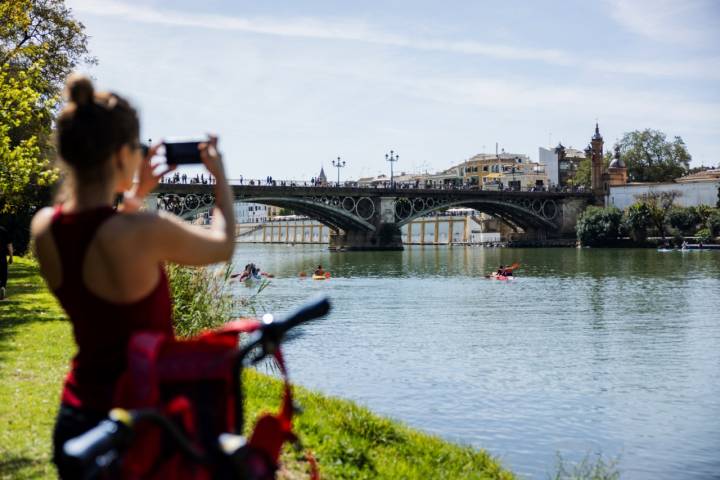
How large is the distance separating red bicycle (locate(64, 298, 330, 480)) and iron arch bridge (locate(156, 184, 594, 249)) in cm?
6250

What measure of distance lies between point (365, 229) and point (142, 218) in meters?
80.1

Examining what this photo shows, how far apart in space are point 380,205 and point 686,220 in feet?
92.8

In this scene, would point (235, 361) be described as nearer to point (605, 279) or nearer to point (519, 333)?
point (519, 333)

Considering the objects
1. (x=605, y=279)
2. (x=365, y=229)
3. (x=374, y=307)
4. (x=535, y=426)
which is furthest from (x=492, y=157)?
(x=535, y=426)

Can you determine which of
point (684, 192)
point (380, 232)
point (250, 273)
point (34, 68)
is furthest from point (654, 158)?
point (34, 68)

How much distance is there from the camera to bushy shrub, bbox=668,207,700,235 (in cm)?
8169

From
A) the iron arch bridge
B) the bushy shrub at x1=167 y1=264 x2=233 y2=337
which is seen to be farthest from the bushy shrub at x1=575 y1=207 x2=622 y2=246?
the bushy shrub at x1=167 y1=264 x2=233 y2=337

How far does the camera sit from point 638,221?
82938 mm

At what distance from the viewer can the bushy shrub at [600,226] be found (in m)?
84.4

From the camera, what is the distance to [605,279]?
42.8 m

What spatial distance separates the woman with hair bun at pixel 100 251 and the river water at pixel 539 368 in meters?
7.34

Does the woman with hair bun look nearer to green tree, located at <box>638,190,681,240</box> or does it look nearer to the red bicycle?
the red bicycle

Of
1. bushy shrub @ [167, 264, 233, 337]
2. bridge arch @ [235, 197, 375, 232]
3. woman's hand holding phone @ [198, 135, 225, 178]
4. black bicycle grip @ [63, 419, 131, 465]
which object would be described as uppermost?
bridge arch @ [235, 197, 375, 232]

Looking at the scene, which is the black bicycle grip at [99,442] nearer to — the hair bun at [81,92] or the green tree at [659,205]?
the hair bun at [81,92]
